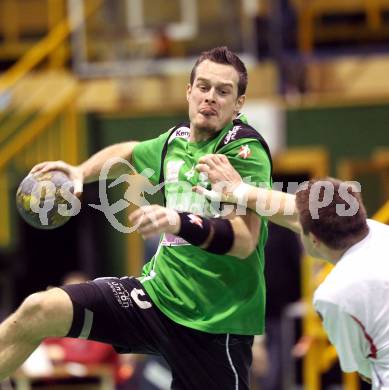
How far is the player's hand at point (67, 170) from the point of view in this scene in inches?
243

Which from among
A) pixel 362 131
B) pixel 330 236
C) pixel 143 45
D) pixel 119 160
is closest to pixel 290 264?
pixel 362 131

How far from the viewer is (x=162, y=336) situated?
584 cm

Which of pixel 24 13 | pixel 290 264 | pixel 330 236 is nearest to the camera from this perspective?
pixel 330 236

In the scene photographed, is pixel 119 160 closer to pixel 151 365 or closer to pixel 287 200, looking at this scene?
pixel 287 200

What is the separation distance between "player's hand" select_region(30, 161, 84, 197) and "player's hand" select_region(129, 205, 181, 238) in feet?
3.57

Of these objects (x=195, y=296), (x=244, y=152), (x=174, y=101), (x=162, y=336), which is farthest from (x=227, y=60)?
(x=174, y=101)

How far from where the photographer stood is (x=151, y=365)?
909cm

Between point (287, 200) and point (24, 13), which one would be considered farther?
point (24, 13)

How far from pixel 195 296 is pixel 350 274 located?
3.89 ft

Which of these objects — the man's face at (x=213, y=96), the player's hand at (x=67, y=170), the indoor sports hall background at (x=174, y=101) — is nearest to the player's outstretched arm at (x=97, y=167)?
the player's hand at (x=67, y=170)

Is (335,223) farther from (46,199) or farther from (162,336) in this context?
(46,199)

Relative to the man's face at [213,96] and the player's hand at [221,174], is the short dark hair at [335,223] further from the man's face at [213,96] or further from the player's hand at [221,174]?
the man's face at [213,96]

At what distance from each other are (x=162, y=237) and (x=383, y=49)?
6.94m

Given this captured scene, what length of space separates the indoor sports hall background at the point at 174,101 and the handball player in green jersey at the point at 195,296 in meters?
4.49
